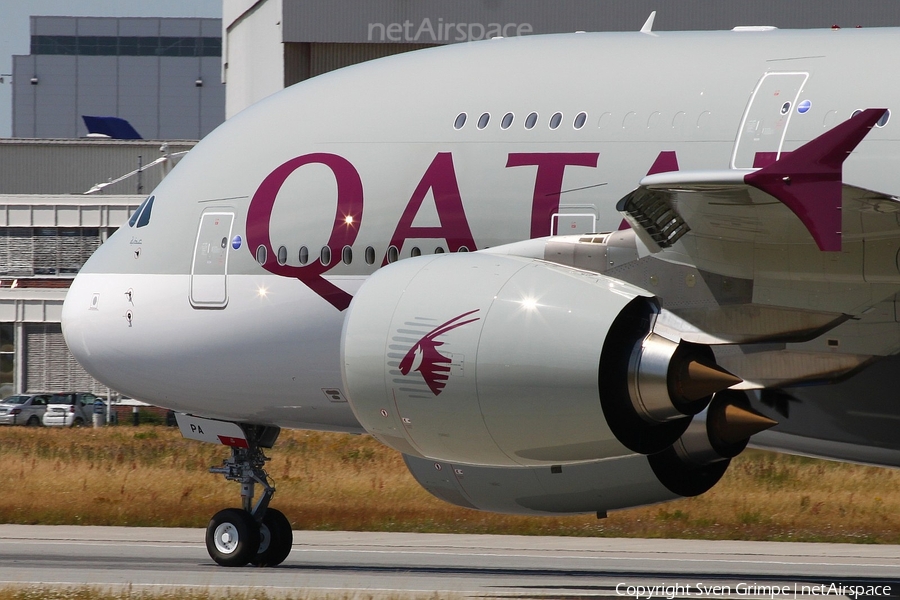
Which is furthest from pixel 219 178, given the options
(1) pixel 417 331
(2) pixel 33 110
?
(2) pixel 33 110

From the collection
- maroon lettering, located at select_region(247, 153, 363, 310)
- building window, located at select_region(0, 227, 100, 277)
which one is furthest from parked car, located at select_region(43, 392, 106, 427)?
maroon lettering, located at select_region(247, 153, 363, 310)

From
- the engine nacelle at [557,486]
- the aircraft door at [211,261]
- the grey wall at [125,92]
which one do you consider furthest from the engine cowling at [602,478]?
the grey wall at [125,92]

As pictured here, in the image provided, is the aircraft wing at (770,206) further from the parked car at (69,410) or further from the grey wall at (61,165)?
the grey wall at (61,165)

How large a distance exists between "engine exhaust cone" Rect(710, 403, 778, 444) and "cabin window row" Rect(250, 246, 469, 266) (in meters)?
2.86

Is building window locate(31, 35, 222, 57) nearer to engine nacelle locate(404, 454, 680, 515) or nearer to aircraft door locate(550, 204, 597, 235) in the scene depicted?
engine nacelle locate(404, 454, 680, 515)

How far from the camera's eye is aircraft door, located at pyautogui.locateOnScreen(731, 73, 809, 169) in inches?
423

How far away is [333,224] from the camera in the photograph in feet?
42.2

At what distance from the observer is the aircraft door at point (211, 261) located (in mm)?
13500

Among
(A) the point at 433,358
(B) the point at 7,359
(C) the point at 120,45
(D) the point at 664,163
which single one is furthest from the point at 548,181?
(C) the point at 120,45

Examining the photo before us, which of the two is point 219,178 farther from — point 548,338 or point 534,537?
point 534,537

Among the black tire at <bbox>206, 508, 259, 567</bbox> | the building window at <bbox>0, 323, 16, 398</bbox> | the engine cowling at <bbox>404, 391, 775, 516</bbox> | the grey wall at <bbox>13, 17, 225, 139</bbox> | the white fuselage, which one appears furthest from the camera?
the grey wall at <bbox>13, 17, 225, 139</bbox>

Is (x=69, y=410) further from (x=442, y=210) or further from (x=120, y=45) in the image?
(x=120, y=45)

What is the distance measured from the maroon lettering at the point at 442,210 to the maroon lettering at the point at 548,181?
0.70 m

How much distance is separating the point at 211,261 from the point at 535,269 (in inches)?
180
